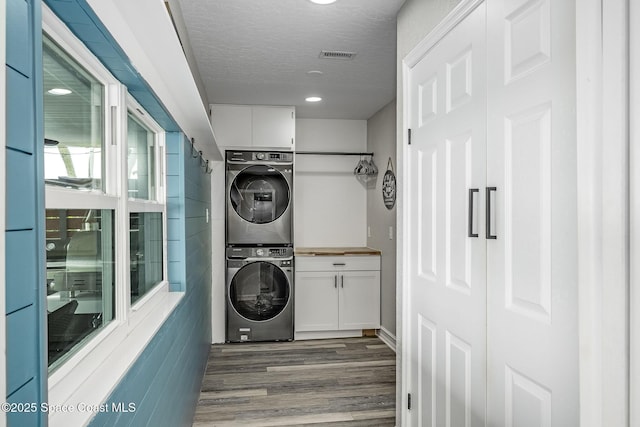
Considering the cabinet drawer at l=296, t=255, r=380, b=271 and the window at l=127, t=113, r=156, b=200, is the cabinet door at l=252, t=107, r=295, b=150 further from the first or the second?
the window at l=127, t=113, r=156, b=200

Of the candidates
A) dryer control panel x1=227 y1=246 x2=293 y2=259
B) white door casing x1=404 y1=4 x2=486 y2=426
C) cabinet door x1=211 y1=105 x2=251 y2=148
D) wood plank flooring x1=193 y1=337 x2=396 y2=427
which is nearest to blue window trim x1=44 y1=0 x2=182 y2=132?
white door casing x1=404 y1=4 x2=486 y2=426

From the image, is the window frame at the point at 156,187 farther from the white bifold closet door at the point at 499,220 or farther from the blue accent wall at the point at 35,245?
the white bifold closet door at the point at 499,220

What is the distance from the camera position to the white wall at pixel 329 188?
16.9 ft

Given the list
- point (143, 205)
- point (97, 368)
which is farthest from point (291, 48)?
point (97, 368)

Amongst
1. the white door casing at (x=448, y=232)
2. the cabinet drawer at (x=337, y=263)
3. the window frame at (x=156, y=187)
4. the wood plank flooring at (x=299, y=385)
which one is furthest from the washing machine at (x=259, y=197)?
the white door casing at (x=448, y=232)

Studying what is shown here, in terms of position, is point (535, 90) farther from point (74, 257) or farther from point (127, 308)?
point (127, 308)

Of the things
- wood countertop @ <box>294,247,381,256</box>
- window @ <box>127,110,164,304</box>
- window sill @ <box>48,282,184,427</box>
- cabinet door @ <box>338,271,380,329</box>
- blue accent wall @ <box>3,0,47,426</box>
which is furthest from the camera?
cabinet door @ <box>338,271,380,329</box>

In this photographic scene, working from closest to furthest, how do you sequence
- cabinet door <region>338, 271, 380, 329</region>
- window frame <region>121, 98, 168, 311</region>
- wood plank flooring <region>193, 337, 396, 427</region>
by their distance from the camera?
window frame <region>121, 98, 168, 311</region> → wood plank flooring <region>193, 337, 396, 427</region> → cabinet door <region>338, 271, 380, 329</region>

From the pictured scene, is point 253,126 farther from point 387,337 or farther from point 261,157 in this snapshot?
point 387,337

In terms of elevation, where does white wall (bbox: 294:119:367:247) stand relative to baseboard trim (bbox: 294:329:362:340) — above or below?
above

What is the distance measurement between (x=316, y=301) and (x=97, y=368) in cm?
356

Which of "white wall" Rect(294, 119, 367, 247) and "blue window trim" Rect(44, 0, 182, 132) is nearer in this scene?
"blue window trim" Rect(44, 0, 182, 132)

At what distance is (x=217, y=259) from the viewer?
4516mm

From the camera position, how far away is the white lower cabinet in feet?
15.2
